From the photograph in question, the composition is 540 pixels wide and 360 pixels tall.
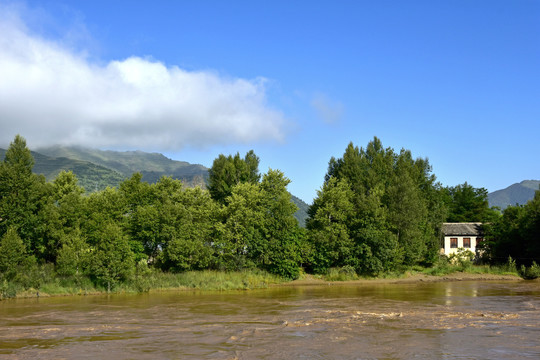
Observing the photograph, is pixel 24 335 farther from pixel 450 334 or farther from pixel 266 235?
pixel 266 235

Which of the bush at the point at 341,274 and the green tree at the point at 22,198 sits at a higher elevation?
the green tree at the point at 22,198

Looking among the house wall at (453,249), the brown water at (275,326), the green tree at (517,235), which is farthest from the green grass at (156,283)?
the house wall at (453,249)

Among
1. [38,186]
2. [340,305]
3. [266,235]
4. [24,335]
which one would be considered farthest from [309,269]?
[24,335]

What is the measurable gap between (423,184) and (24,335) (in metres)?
64.6

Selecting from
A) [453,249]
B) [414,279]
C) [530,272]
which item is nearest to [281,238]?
[414,279]

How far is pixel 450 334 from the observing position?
89.0 feet

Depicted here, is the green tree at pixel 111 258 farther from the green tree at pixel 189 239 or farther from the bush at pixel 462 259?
the bush at pixel 462 259

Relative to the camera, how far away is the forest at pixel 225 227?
4719 cm

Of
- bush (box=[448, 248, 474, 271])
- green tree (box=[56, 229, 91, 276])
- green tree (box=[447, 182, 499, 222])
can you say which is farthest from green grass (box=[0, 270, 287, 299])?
green tree (box=[447, 182, 499, 222])

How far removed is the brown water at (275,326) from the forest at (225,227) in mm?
5103

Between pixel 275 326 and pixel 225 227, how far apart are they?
2745 centimetres

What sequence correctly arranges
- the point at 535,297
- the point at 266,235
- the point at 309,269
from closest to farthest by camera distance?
1. the point at 535,297
2. the point at 266,235
3. the point at 309,269

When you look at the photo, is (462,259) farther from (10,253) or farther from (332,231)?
(10,253)

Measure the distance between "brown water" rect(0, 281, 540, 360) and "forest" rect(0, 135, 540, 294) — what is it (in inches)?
201
